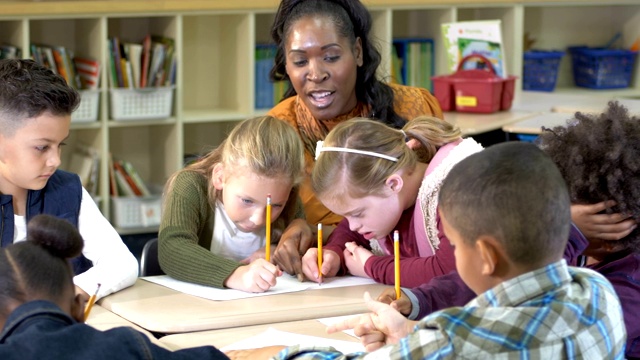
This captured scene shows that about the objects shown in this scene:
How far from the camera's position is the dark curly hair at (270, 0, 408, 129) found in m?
2.66

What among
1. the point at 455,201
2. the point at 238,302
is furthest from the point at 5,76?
the point at 455,201

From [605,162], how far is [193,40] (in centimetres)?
328

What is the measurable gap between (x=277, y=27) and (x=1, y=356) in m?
1.73

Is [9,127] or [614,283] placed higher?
[9,127]

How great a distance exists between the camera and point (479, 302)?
4.16ft

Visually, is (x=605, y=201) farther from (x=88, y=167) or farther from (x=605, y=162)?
(x=88, y=167)

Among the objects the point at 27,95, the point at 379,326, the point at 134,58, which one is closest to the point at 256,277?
the point at 379,326

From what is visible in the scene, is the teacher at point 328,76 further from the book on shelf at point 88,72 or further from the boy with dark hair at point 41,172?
the book on shelf at point 88,72

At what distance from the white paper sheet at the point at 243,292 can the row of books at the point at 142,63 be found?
223cm

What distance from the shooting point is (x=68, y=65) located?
4195mm

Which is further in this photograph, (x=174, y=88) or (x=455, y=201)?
(x=174, y=88)

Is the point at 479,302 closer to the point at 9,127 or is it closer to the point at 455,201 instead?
the point at 455,201

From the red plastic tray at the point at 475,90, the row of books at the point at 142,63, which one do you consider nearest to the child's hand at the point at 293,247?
the red plastic tray at the point at 475,90

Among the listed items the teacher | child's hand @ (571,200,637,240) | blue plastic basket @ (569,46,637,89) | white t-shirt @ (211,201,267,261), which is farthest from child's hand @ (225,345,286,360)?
Result: blue plastic basket @ (569,46,637,89)
